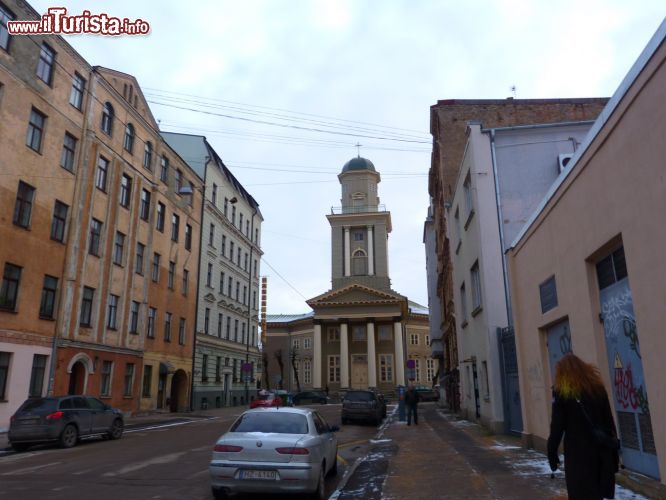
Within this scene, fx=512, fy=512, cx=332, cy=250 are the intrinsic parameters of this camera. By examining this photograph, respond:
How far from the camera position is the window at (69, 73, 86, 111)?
23602 millimetres

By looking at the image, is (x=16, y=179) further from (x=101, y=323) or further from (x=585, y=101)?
(x=585, y=101)

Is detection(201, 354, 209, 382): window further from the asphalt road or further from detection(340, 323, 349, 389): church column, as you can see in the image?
detection(340, 323, 349, 389): church column

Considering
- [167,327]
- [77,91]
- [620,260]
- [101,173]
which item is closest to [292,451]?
[620,260]

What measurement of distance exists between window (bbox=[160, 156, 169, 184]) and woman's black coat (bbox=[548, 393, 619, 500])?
102ft

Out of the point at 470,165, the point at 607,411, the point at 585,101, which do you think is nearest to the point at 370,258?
the point at 585,101

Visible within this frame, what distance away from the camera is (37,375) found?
812 inches

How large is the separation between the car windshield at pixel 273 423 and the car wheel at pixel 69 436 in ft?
29.2

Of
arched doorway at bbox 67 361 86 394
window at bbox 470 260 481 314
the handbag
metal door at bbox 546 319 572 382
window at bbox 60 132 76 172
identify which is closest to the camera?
the handbag

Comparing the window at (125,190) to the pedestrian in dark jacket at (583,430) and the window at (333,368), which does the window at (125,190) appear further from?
the window at (333,368)

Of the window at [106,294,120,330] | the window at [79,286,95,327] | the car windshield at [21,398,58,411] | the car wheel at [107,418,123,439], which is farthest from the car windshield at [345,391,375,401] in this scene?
the car windshield at [21,398,58,411]

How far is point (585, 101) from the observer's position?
26688 millimetres

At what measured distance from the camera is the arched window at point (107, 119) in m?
26.2

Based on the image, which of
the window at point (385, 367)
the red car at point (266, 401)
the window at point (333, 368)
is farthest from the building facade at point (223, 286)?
the window at point (385, 367)

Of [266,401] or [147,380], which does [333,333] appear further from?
[147,380]
